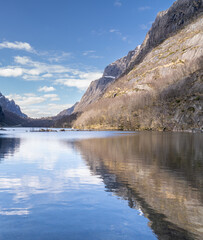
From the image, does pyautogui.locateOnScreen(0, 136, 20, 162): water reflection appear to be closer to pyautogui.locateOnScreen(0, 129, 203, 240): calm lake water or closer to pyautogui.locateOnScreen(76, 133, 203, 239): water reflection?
pyautogui.locateOnScreen(0, 129, 203, 240): calm lake water

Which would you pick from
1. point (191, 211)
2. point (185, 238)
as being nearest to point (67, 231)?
point (185, 238)

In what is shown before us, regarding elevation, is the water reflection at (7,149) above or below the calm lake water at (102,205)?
below

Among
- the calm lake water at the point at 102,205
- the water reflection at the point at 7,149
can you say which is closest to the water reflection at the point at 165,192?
the calm lake water at the point at 102,205

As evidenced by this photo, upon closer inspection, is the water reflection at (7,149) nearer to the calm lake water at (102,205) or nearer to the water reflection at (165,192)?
the calm lake water at (102,205)

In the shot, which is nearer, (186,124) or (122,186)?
(122,186)

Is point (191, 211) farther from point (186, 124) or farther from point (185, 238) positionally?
point (186, 124)

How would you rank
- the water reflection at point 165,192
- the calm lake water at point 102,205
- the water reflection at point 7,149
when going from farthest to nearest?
the water reflection at point 7,149, the water reflection at point 165,192, the calm lake water at point 102,205

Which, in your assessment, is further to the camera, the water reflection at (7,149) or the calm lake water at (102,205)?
the water reflection at (7,149)

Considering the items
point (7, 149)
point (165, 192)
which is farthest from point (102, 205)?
point (7, 149)

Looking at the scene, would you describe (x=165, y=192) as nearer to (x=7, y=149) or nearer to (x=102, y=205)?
(x=102, y=205)

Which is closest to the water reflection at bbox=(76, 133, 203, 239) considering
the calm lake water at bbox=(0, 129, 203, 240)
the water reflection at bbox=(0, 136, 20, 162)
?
the calm lake water at bbox=(0, 129, 203, 240)

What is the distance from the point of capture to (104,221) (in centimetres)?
1215

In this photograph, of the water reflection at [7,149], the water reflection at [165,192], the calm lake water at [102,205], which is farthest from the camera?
the water reflection at [7,149]

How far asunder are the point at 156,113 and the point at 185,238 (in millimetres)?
184068
